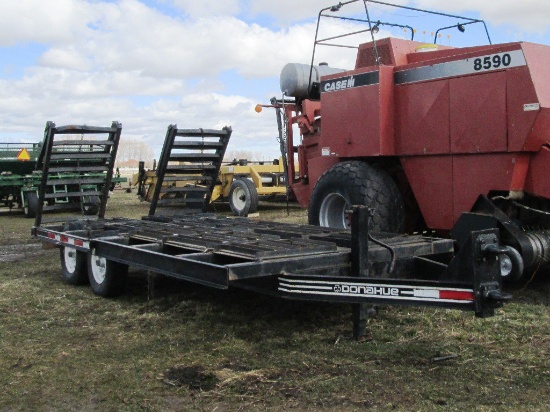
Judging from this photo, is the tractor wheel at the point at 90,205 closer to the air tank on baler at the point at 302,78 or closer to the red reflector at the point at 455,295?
the air tank on baler at the point at 302,78

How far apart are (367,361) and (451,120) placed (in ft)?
10.3

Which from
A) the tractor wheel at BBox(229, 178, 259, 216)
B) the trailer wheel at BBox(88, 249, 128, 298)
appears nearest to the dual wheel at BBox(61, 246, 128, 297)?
the trailer wheel at BBox(88, 249, 128, 298)

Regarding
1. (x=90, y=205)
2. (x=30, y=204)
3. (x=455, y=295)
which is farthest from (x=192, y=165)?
(x=30, y=204)

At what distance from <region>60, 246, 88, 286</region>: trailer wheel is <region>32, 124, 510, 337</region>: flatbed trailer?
0.08 feet

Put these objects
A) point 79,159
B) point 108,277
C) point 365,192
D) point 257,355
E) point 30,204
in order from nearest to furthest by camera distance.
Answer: point 257,355
point 108,277
point 365,192
point 79,159
point 30,204

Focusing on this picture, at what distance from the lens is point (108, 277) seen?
252 inches

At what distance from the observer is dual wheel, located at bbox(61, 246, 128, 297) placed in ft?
21.0

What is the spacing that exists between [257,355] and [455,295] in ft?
4.51

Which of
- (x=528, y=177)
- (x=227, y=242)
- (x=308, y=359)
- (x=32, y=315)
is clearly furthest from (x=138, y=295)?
(x=528, y=177)

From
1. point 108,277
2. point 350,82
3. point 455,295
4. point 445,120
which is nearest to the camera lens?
point 455,295

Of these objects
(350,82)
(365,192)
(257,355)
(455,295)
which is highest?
(350,82)

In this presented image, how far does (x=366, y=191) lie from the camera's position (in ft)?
23.1

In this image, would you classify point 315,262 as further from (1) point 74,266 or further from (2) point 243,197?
(2) point 243,197

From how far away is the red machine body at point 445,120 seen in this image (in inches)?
239
